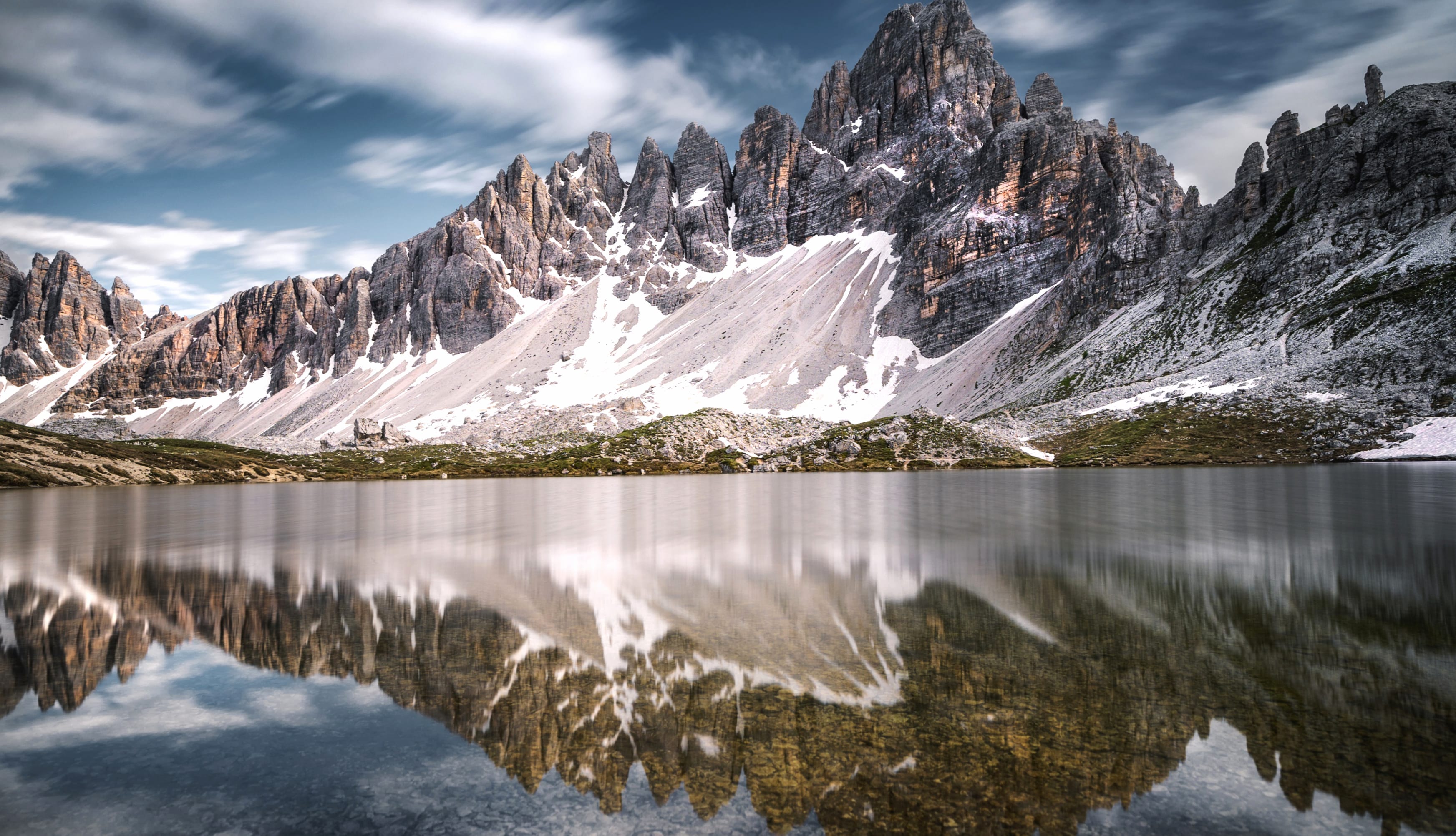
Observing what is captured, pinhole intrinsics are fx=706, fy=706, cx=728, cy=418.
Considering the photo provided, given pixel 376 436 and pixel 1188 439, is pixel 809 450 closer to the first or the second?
pixel 1188 439

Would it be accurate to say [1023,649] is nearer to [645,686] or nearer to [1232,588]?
[645,686]

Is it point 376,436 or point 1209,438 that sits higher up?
point 376,436

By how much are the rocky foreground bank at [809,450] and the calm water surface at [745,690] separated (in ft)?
292

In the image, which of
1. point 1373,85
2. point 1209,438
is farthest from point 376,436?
point 1373,85

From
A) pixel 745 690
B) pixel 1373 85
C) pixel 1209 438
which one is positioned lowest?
pixel 745 690

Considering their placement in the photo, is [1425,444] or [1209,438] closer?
[1425,444]

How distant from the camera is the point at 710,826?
301 inches

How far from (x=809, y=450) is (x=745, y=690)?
11129 centimetres

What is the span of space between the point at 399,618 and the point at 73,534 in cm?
3175

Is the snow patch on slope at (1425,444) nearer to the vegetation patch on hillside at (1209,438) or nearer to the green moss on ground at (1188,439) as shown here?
the vegetation patch on hillside at (1209,438)

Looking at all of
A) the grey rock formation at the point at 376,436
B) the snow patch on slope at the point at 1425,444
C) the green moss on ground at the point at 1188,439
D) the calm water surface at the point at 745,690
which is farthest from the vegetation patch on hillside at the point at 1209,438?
the grey rock formation at the point at 376,436

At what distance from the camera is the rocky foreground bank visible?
4082 inches

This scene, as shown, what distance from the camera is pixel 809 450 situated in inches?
4806

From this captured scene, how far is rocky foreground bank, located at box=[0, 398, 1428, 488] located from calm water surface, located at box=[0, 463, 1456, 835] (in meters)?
88.9
